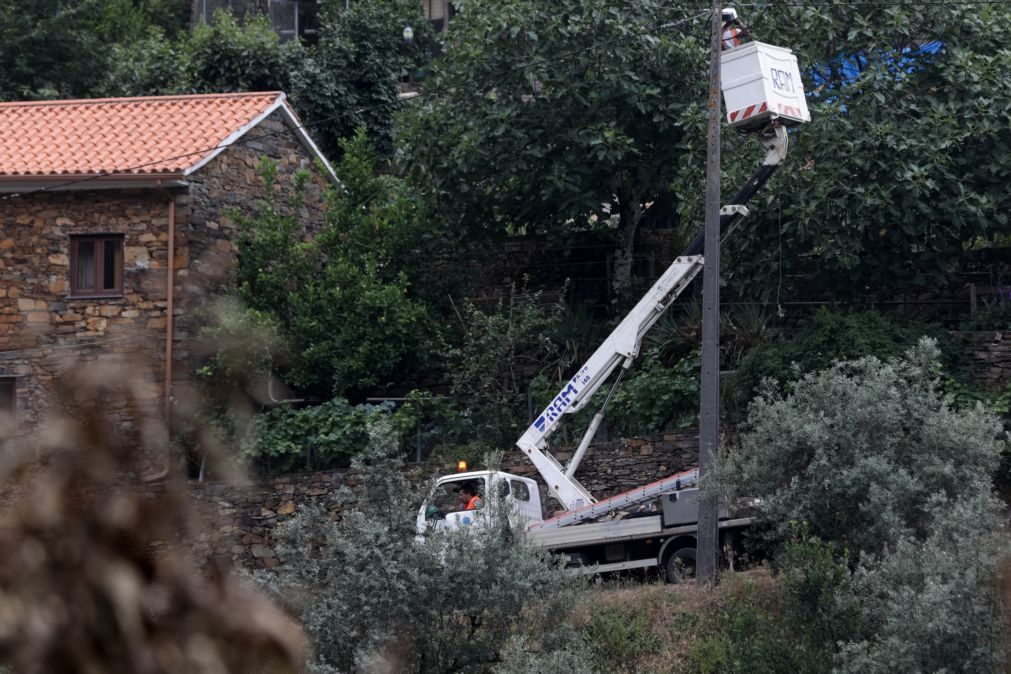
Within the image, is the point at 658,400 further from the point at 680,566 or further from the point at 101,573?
the point at 101,573

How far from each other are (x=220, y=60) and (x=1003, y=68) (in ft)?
56.7

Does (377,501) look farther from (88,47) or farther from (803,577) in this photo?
(88,47)

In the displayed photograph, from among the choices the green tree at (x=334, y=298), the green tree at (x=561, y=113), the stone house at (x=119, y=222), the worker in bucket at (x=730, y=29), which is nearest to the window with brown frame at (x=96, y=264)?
the stone house at (x=119, y=222)

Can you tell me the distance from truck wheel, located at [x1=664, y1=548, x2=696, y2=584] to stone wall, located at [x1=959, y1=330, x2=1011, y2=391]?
203 inches

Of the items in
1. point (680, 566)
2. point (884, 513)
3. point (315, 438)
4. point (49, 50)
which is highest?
point (49, 50)

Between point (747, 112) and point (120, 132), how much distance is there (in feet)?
38.3

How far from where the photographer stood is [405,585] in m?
11.4

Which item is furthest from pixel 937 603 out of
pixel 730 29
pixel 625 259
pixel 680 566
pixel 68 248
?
pixel 68 248

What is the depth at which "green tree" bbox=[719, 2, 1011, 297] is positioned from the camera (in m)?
18.3

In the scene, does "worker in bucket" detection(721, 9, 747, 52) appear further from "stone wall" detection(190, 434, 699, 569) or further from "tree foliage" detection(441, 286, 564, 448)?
"tree foliage" detection(441, 286, 564, 448)

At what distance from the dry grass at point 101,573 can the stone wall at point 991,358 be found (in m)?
16.9

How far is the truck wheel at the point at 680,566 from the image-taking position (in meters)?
15.6

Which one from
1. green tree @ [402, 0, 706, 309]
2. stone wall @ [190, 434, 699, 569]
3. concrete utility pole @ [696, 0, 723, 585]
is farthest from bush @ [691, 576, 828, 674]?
green tree @ [402, 0, 706, 309]

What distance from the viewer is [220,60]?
28.8 meters
